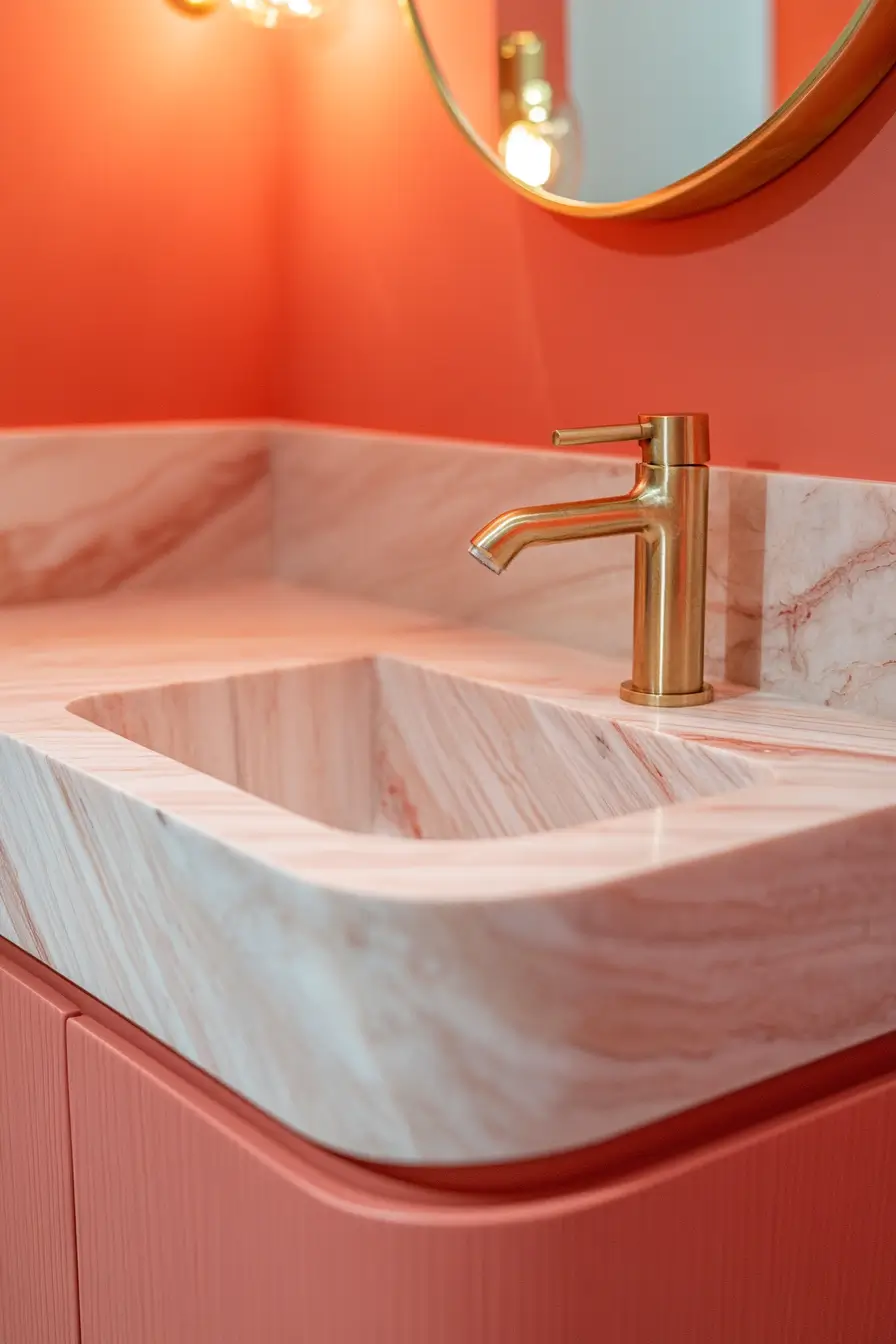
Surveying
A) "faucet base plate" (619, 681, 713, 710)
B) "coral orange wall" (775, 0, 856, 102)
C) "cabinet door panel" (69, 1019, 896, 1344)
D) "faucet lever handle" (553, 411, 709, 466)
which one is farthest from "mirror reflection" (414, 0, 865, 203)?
"cabinet door panel" (69, 1019, 896, 1344)

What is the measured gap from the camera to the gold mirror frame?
2.87ft

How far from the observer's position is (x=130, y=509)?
55.7 inches

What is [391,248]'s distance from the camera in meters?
1.33

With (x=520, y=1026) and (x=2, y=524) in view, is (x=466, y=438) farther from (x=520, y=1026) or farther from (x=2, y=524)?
(x=520, y=1026)

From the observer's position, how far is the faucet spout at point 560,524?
3.00 feet

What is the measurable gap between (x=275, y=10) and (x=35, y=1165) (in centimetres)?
100

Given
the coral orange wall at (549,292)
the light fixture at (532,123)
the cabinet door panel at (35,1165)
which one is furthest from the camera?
the light fixture at (532,123)

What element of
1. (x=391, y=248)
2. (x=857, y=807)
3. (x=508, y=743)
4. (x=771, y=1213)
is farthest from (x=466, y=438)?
(x=771, y=1213)

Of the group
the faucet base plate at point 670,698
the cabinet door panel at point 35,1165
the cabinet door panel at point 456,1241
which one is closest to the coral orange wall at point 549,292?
the faucet base plate at point 670,698

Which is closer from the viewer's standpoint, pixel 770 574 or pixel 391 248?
pixel 770 574

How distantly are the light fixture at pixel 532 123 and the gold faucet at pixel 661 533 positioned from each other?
26 cm

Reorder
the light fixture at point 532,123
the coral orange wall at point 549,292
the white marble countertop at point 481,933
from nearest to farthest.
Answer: the white marble countertop at point 481,933 < the coral orange wall at point 549,292 < the light fixture at point 532,123

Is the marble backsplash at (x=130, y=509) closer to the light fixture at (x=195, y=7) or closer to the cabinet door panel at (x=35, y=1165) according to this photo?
the light fixture at (x=195, y=7)

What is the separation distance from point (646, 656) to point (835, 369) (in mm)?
210
